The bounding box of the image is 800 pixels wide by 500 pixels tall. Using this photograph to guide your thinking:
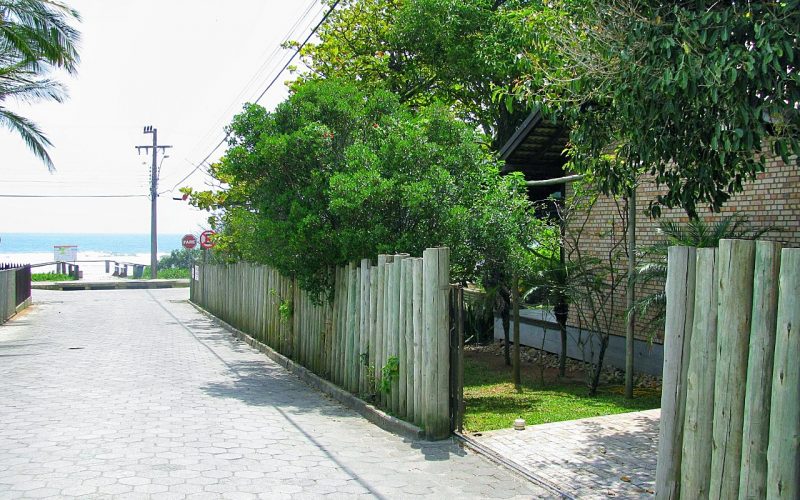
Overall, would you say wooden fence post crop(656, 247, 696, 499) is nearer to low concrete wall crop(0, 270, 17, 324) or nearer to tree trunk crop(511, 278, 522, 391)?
tree trunk crop(511, 278, 522, 391)

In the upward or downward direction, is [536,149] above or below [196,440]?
above

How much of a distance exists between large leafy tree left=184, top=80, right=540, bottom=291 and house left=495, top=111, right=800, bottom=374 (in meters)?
1.85

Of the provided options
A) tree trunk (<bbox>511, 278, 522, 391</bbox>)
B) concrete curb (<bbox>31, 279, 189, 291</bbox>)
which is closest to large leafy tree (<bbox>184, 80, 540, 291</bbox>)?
tree trunk (<bbox>511, 278, 522, 391</bbox>)

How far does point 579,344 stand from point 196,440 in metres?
6.65

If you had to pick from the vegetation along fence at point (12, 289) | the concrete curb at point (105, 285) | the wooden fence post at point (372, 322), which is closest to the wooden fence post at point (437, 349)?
the wooden fence post at point (372, 322)

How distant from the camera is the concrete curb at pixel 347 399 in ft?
27.2

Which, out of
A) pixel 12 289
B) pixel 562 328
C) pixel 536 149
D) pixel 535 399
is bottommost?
pixel 535 399

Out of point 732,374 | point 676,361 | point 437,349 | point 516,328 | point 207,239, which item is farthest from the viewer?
point 207,239

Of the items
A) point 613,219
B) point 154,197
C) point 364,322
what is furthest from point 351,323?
point 154,197

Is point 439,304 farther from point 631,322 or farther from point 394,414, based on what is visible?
point 631,322

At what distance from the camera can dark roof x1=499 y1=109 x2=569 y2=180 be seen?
14.8 m

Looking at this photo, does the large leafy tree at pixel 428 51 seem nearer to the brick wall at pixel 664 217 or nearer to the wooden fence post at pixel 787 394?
the brick wall at pixel 664 217

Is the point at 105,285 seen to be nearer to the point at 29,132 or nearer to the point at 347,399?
the point at 29,132

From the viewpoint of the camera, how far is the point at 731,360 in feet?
15.5
